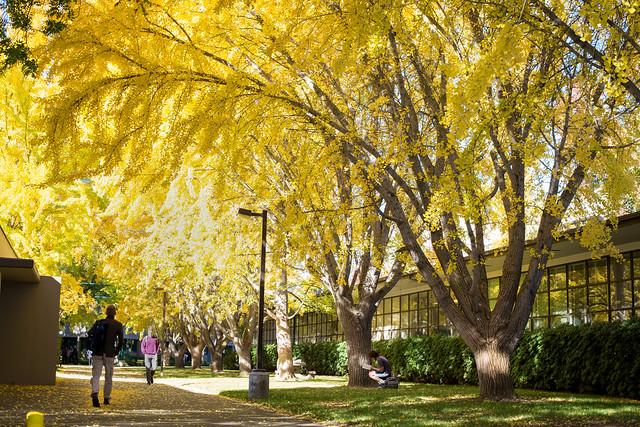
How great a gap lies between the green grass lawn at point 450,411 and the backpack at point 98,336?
12.4 feet

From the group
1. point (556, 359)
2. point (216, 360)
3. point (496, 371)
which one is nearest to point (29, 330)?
point (496, 371)

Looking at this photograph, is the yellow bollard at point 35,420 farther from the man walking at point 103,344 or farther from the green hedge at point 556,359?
the green hedge at point 556,359

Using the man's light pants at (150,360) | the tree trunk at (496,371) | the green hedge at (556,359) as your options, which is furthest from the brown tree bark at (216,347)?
the tree trunk at (496,371)

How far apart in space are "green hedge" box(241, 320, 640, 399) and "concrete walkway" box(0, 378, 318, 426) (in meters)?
8.70

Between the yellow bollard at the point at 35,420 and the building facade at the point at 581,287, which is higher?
the building facade at the point at 581,287

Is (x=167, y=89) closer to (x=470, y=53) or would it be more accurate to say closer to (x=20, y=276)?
(x=470, y=53)

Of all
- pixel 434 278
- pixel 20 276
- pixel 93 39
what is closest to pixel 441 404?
pixel 434 278

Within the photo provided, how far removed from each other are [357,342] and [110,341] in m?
10.3

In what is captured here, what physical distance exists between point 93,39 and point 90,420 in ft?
19.2

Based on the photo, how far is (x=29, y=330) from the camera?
2509cm

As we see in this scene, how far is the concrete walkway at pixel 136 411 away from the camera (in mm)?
13422

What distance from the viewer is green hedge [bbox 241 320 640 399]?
2008 cm

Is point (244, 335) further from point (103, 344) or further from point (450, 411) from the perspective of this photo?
point (450, 411)

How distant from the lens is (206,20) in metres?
13.8
